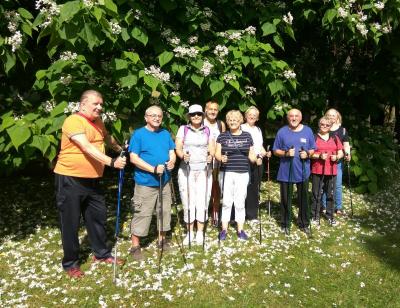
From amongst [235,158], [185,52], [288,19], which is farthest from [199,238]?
[288,19]

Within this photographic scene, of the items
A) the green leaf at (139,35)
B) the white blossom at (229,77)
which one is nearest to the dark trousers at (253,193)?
the white blossom at (229,77)

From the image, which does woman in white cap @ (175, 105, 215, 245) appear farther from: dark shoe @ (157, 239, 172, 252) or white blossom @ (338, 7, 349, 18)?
white blossom @ (338, 7, 349, 18)

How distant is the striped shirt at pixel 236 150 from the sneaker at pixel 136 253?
1.89 m

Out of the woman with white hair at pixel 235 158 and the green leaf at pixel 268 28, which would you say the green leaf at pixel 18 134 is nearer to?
the woman with white hair at pixel 235 158

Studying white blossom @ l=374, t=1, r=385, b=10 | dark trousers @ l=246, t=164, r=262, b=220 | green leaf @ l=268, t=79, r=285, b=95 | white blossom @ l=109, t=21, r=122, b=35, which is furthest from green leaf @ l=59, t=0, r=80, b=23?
white blossom @ l=374, t=1, r=385, b=10

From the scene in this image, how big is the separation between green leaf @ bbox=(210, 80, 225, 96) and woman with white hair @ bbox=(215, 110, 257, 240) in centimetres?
40

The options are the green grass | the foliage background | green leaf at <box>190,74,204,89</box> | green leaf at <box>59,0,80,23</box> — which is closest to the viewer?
green leaf at <box>59,0,80,23</box>

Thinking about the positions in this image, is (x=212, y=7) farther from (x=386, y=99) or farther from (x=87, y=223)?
(x=386, y=99)

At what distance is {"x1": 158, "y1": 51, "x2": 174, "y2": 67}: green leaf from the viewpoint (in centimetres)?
637

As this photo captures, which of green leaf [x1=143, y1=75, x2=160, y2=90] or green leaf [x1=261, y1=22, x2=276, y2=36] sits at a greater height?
green leaf [x1=261, y1=22, x2=276, y2=36]

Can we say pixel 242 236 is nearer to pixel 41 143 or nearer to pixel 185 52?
pixel 185 52

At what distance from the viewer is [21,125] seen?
18.5ft

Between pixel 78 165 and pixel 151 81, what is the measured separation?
1.65 meters

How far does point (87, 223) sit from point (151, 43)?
121 inches
